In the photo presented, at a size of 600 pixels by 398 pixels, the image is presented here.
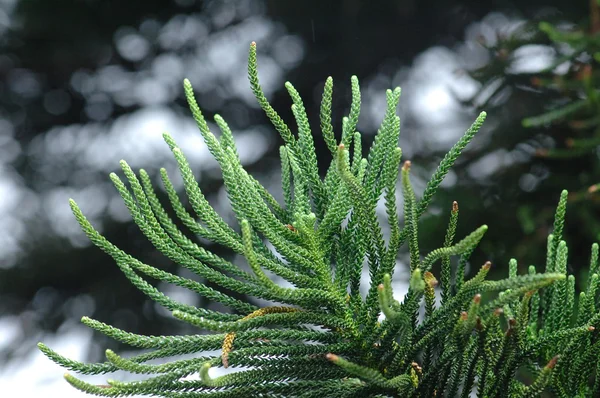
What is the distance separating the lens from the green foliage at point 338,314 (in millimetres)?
708

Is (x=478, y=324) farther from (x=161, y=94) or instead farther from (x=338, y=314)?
(x=161, y=94)

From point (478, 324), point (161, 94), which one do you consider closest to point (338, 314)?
point (478, 324)

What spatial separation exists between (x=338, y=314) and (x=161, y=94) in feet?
11.6

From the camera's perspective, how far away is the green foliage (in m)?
0.71

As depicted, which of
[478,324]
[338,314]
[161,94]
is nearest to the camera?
[478,324]

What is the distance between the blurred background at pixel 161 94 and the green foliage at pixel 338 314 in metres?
1.99

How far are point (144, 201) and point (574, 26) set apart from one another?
241 centimetres

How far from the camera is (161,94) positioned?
4105 millimetres

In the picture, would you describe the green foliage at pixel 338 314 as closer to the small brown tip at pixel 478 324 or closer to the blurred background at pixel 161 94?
the small brown tip at pixel 478 324

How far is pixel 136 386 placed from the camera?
2.23 feet

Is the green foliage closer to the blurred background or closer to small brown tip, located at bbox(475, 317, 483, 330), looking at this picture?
small brown tip, located at bbox(475, 317, 483, 330)

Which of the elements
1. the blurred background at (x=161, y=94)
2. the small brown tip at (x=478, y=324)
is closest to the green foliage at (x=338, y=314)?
the small brown tip at (x=478, y=324)

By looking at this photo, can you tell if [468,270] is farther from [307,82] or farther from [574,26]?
[307,82]

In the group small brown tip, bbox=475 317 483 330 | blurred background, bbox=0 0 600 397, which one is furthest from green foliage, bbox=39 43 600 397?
blurred background, bbox=0 0 600 397
